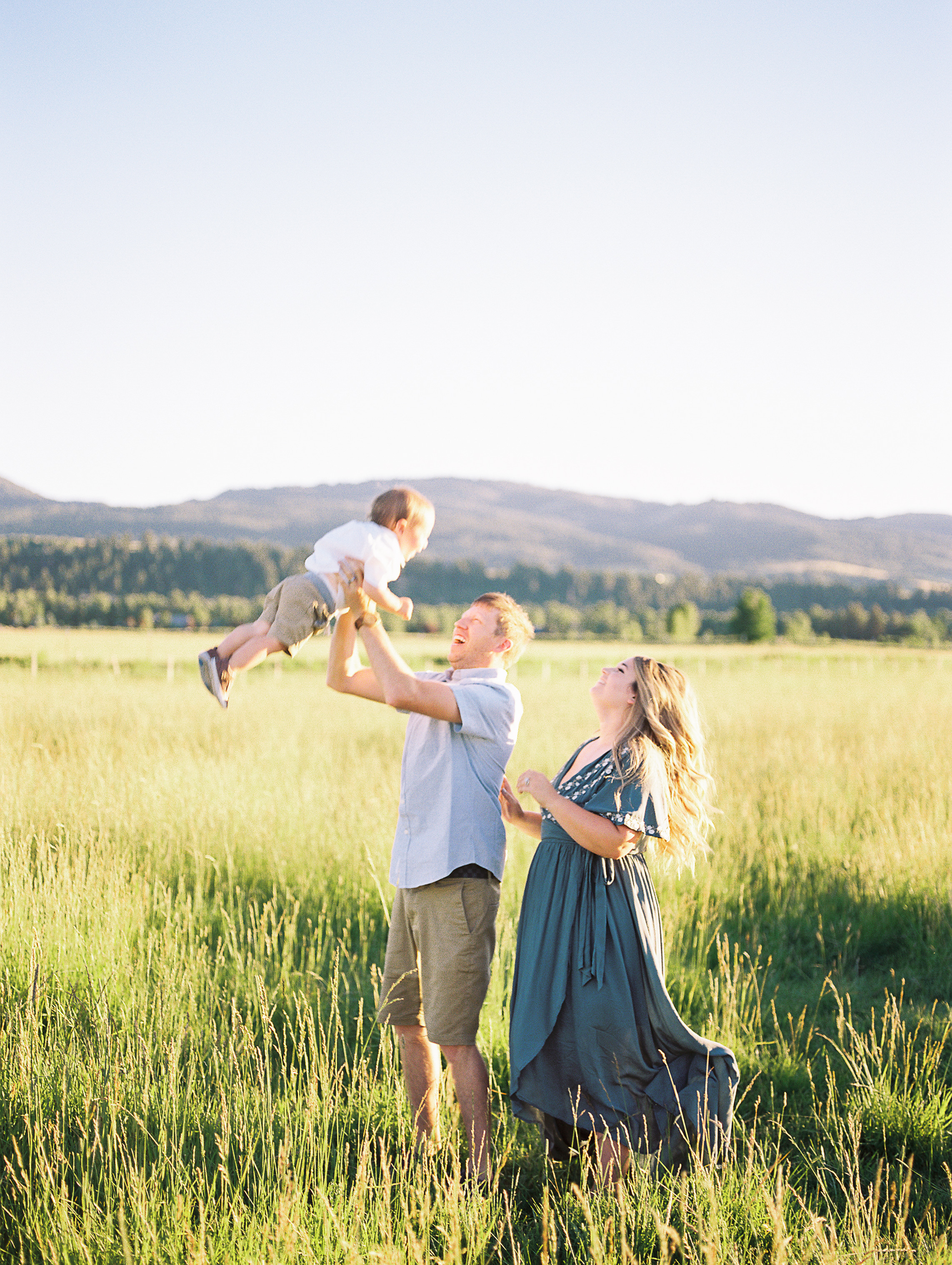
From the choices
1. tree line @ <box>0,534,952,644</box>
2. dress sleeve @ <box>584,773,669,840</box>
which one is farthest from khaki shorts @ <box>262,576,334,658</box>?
tree line @ <box>0,534,952,644</box>

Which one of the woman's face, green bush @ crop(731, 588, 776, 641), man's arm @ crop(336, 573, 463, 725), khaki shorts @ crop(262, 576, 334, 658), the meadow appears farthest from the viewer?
green bush @ crop(731, 588, 776, 641)

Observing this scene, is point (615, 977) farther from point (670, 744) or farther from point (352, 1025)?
point (352, 1025)

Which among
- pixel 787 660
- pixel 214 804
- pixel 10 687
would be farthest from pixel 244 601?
pixel 214 804

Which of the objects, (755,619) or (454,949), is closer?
(454,949)

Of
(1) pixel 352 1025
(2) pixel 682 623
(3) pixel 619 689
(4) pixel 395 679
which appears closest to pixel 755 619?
(2) pixel 682 623

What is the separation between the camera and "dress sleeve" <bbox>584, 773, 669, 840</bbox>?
2.89 meters

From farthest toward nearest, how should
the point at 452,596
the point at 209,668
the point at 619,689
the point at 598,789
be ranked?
1. the point at 452,596
2. the point at 209,668
3. the point at 619,689
4. the point at 598,789

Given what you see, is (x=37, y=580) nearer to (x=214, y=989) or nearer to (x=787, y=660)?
(x=787, y=660)

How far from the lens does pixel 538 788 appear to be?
2.93m

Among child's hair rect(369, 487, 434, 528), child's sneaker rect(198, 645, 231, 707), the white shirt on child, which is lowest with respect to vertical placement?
child's sneaker rect(198, 645, 231, 707)

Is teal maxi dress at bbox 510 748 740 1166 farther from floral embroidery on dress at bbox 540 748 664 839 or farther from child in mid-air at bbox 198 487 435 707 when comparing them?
child in mid-air at bbox 198 487 435 707

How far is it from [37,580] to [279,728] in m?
115

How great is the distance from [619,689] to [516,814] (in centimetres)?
57

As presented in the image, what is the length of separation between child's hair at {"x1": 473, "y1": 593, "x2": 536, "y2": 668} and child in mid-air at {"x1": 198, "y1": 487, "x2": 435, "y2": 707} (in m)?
0.29
